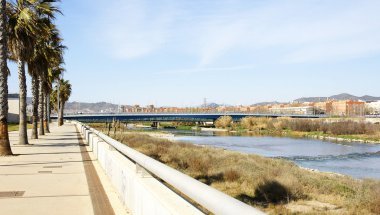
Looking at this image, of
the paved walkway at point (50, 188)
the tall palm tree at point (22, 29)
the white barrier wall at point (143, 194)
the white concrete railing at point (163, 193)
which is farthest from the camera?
the tall palm tree at point (22, 29)

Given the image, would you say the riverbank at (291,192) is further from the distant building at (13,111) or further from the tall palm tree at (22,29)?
the distant building at (13,111)

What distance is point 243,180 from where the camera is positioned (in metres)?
18.9

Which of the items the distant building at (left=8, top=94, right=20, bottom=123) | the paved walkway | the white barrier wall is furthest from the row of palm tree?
the distant building at (left=8, top=94, right=20, bottom=123)

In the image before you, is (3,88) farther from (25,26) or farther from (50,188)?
(50,188)

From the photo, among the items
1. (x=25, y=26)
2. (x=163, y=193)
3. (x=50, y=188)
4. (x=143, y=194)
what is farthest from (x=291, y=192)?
(x=25, y=26)

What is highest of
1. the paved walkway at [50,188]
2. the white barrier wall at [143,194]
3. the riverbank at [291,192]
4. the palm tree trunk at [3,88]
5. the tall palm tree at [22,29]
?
the tall palm tree at [22,29]

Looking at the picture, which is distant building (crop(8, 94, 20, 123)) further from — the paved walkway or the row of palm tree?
the paved walkway

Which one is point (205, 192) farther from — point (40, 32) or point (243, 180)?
point (40, 32)

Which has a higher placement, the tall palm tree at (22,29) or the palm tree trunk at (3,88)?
the tall palm tree at (22,29)

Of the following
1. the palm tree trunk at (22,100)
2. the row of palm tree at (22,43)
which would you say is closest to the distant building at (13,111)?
the row of palm tree at (22,43)

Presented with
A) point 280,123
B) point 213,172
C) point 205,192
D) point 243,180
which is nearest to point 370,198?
point 243,180

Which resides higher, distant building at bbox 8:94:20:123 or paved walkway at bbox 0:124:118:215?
distant building at bbox 8:94:20:123

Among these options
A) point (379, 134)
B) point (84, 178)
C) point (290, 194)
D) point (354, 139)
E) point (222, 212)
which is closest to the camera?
point (222, 212)

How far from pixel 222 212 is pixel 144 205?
3.29 m
